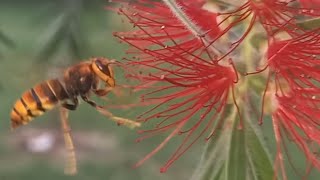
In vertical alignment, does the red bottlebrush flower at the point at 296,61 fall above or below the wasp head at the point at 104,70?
below

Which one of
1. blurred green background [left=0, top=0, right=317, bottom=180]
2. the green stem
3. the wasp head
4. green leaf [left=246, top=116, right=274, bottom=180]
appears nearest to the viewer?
the green stem

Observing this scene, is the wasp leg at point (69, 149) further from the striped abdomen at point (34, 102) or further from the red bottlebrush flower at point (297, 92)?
the red bottlebrush flower at point (297, 92)

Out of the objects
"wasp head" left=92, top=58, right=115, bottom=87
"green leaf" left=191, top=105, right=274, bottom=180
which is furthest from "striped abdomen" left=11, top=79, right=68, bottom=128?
"green leaf" left=191, top=105, right=274, bottom=180

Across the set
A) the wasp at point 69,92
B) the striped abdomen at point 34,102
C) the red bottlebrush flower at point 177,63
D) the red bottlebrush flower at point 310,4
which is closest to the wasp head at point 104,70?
the wasp at point 69,92

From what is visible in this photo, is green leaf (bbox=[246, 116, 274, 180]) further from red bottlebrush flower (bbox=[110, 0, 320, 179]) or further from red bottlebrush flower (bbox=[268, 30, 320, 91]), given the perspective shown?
red bottlebrush flower (bbox=[268, 30, 320, 91])

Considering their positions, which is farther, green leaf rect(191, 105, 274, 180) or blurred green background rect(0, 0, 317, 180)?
blurred green background rect(0, 0, 317, 180)

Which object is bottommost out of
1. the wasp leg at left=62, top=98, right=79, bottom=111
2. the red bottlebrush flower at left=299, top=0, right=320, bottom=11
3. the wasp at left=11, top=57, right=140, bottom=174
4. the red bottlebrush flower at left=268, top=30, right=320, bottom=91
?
the red bottlebrush flower at left=268, top=30, right=320, bottom=91

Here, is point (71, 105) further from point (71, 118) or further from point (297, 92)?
point (71, 118)
